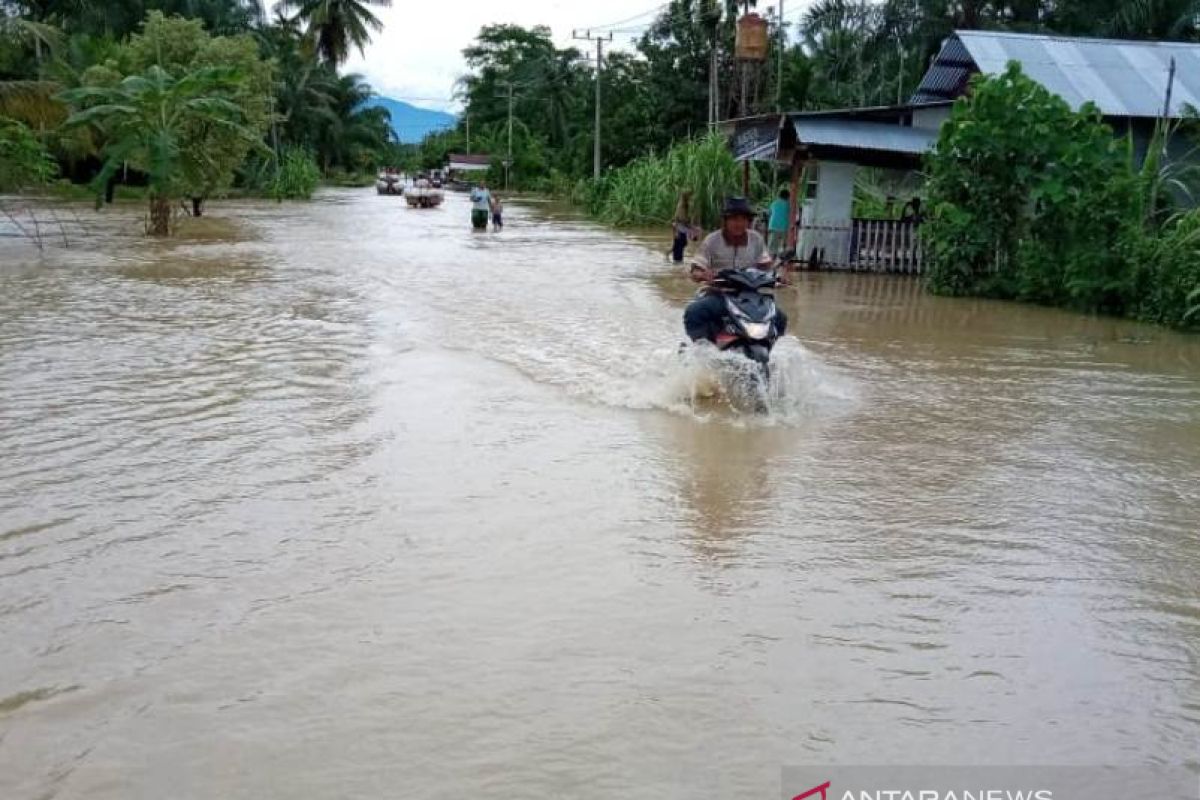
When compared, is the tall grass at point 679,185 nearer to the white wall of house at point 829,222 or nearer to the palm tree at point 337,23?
the white wall of house at point 829,222

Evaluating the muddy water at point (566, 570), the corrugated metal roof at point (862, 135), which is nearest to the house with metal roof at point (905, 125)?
the corrugated metal roof at point (862, 135)

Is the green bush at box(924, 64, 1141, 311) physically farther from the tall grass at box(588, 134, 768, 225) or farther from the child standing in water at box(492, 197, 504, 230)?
the child standing in water at box(492, 197, 504, 230)

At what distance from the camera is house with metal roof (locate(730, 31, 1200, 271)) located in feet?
60.0

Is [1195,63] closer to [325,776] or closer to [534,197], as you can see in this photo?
[325,776]

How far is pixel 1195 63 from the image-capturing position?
2097cm

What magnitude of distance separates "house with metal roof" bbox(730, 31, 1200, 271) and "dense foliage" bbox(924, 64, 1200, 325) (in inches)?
111

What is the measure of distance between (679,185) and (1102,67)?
10.7 metres

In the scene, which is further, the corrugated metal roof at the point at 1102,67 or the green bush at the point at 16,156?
the green bush at the point at 16,156

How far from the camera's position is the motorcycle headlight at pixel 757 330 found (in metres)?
7.52

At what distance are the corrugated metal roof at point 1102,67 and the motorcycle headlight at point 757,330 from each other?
1409cm

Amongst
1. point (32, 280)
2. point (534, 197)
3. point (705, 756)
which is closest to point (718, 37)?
point (534, 197)

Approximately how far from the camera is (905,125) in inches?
781

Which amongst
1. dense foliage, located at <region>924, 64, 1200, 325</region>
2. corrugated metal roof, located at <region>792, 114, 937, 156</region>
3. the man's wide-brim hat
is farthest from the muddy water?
corrugated metal roof, located at <region>792, 114, 937, 156</region>

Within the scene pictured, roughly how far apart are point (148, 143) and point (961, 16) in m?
28.0
